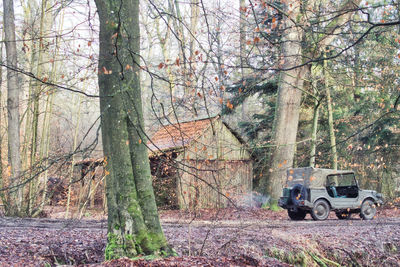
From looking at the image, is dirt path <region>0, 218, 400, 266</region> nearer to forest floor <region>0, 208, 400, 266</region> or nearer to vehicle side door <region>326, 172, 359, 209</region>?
forest floor <region>0, 208, 400, 266</region>

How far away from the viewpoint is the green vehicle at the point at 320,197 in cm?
1419

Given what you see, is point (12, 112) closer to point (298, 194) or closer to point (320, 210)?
point (298, 194)

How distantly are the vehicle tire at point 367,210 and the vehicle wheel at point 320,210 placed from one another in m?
1.67

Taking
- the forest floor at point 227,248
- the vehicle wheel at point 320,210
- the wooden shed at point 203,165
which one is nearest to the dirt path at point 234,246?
the forest floor at point 227,248

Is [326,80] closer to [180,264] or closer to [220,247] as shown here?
[220,247]

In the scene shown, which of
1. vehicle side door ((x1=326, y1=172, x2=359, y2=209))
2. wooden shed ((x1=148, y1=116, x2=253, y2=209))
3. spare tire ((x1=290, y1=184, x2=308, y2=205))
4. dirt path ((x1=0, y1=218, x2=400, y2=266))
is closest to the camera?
dirt path ((x1=0, y1=218, x2=400, y2=266))

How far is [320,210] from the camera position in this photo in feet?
47.2

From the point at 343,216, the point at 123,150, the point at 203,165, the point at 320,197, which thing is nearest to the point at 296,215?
the point at 320,197

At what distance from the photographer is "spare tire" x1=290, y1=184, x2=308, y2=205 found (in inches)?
556

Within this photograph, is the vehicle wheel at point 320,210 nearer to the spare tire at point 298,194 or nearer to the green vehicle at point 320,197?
the green vehicle at point 320,197

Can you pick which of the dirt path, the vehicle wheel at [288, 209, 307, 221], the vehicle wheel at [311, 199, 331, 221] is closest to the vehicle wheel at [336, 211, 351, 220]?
the vehicle wheel at [311, 199, 331, 221]

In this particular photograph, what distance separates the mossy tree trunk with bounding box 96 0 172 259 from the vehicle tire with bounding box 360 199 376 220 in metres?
11.6

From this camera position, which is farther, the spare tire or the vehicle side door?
the vehicle side door

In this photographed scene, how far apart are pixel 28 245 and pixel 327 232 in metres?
6.97
